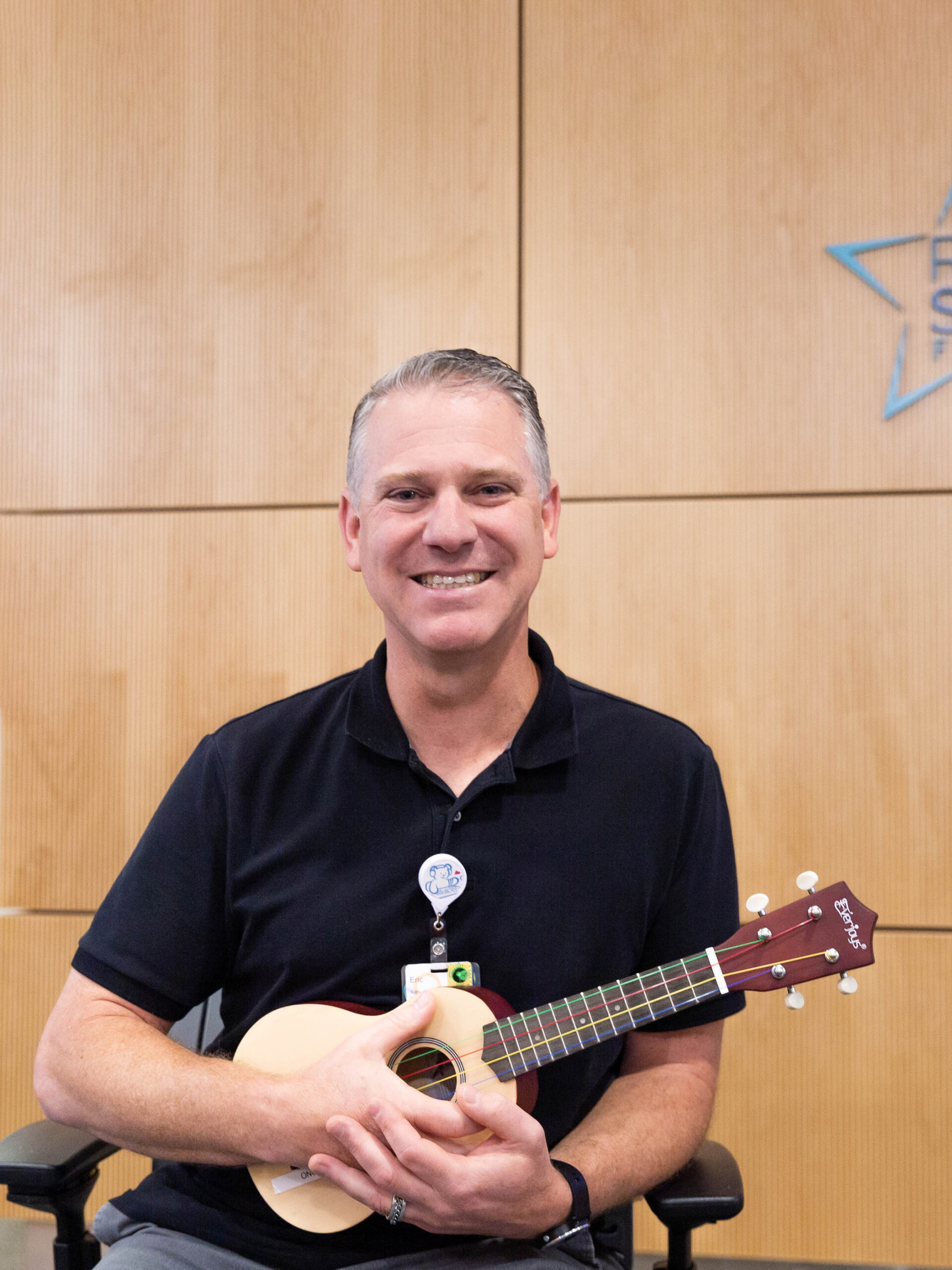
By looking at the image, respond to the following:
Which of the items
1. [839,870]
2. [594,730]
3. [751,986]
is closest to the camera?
[751,986]

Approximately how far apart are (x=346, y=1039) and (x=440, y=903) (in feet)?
0.66

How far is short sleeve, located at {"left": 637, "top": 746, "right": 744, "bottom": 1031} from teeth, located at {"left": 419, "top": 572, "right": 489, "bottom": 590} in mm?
419

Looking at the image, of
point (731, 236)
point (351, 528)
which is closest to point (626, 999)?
point (351, 528)

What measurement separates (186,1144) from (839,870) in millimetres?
1439

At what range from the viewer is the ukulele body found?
1.26 m

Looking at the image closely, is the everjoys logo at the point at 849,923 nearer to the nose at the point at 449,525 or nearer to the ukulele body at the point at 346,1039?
the ukulele body at the point at 346,1039

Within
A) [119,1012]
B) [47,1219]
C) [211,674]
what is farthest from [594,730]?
[47,1219]

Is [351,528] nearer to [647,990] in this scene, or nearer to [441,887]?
[441,887]

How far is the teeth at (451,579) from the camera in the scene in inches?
55.6

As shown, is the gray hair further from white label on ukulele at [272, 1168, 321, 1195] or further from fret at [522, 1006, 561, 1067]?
white label on ukulele at [272, 1168, 321, 1195]

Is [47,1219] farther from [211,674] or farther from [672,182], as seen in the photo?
[672,182]

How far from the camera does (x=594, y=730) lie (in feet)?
4.95

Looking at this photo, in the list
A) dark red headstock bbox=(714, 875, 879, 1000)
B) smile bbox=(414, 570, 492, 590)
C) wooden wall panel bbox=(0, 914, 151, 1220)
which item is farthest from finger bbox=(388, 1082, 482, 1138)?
wooden wall panel bbox=(0, 914, 151, 1220)

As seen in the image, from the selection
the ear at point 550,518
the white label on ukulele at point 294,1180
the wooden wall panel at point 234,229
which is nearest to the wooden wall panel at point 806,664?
the wooden wall panel at point 234,229
